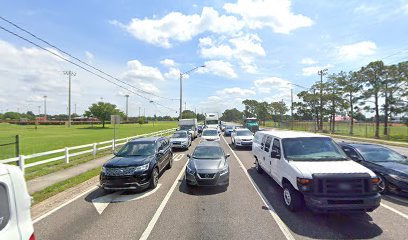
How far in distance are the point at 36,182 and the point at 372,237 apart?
10.5 metres

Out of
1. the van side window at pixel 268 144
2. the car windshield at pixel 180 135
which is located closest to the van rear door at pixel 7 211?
the van side window at pixel 268 144

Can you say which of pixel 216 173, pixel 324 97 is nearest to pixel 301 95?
pixel 324 97

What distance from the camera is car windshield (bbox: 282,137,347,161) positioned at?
6.44 m

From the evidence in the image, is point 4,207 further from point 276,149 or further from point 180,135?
point 180,135

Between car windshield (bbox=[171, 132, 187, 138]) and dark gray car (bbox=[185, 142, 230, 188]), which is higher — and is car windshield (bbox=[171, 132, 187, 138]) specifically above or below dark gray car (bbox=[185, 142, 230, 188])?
above

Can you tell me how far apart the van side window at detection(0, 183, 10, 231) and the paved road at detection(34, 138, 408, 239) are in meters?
2.87

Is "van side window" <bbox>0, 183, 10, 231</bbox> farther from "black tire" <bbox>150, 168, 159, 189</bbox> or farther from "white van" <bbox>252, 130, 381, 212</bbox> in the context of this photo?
"black tire" <bbox>150, 168, 159, 189</bbox>

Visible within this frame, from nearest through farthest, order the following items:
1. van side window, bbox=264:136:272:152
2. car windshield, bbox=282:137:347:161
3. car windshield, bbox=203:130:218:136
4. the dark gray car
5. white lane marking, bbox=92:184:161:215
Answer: car windshield, bbox=282:137:347:161 < white lane marking, bbox=92:184:161:215 < the dark gray car < van side window, bbox=264:136:272:152 < car windshield, bbox=203:130:218:136

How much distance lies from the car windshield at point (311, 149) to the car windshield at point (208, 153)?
2.87 m

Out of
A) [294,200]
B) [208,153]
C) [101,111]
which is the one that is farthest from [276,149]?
[101,111]

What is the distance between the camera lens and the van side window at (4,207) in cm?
223

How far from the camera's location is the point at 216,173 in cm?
779

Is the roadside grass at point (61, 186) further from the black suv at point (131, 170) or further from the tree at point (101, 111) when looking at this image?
the tree at point (101, 111)

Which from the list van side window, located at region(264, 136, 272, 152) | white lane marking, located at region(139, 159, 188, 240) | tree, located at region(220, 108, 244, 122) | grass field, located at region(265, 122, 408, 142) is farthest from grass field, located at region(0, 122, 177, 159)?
tree, located at region(220, 108, 244, 122)
